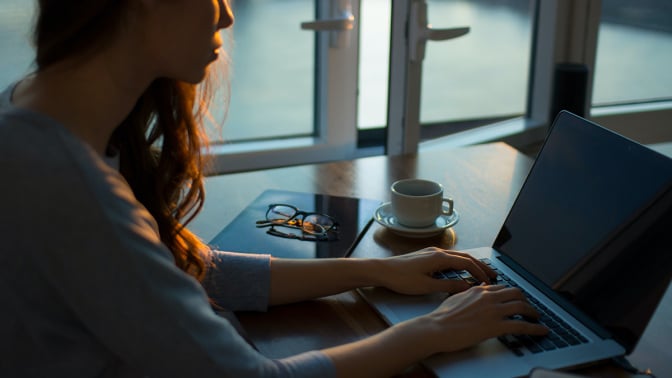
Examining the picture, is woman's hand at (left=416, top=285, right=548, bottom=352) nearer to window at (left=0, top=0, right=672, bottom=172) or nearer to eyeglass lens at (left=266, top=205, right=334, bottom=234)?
eyeglass lens at (left=266, top=205, right=334, bottom=234)

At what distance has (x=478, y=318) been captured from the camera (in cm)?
91

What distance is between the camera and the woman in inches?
28.3

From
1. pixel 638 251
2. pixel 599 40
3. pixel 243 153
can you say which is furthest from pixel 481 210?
pixel 599 40

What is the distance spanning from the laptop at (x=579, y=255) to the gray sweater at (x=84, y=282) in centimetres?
27

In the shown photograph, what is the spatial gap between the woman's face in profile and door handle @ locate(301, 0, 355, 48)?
1450mm

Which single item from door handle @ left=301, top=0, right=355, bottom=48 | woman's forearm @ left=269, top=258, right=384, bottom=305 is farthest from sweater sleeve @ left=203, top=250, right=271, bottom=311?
door handle @ left=301, top=0, right=355, bottom=48

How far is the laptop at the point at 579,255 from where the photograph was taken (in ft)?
2.86

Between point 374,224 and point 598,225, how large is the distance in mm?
416

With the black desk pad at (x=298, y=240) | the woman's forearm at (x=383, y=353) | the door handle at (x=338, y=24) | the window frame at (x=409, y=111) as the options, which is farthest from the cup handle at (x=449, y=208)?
the door handle at (x=338, y=24)

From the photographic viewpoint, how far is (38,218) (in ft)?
2.33

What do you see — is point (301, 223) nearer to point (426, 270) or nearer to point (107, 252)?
point (426, 270)

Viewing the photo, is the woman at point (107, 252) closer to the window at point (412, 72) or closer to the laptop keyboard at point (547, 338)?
the laptop keyboard at point (547, 338)

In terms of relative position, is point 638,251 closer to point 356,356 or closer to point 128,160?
point 356,356

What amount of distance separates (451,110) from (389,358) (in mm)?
2230
